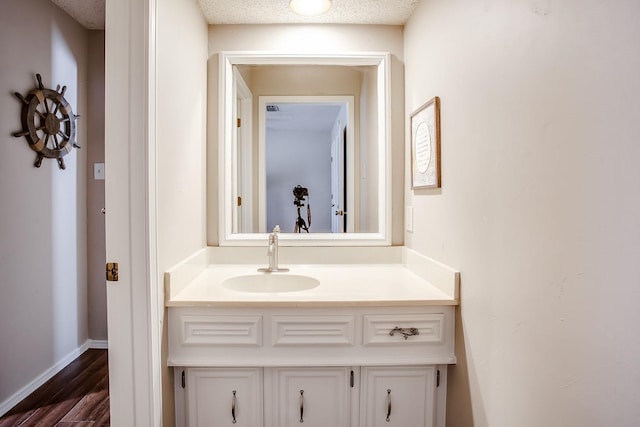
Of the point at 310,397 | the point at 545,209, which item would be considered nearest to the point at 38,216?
the point at 310,397

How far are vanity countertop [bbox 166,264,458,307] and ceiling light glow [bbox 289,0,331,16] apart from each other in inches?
50.2

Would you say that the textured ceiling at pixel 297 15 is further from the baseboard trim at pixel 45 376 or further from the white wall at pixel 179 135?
the baseboard trim at pixel 45 376

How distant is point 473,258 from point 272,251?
0.94 meters

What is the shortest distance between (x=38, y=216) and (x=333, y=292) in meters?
1.78

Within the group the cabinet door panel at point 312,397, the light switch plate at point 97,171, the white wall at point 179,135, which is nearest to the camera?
the white wall at point 179,135

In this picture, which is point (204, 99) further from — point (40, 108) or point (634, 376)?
point (634, 376)

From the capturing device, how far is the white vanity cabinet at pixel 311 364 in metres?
1.26

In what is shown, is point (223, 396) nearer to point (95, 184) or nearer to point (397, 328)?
point (397, 328)

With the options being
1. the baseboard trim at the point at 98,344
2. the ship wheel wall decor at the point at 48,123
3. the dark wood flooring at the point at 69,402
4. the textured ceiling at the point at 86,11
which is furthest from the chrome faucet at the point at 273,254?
the textured ceiling at the point at 86,11

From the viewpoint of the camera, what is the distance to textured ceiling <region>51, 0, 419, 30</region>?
1.62 metres

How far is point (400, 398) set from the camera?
1326mm

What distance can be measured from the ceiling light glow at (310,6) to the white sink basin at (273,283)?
4.20ft

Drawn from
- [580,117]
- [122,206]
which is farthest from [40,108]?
[580,117]

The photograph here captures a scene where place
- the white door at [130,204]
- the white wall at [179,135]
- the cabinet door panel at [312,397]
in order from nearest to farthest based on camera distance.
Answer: the white door at [130,204]
the white wall at [179,135]
the cabinet door panel at [312,397]
